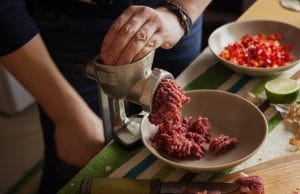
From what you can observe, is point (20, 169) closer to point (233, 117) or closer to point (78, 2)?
point (78, 2)

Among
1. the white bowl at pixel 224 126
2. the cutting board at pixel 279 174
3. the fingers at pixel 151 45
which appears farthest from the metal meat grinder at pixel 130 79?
the cutting board at pixel 279 174

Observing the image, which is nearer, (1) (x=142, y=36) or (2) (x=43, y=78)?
(1) (x=142, y=36)

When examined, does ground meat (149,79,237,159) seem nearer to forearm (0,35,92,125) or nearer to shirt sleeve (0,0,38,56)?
forearm (0,35,92,125)

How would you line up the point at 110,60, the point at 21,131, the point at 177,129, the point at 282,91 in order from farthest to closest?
the point at 21,131 < the point at 282,91 < the point at 177,129 < the point at 110,60

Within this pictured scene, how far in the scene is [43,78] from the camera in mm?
1034

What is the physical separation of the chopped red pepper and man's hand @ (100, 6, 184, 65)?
0.29m

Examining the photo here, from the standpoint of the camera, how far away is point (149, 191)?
2.75 feet

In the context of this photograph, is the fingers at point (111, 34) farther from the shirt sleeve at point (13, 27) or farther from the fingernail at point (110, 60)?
the shirt sleeve at point (13, 27)

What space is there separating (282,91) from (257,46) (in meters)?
0.18

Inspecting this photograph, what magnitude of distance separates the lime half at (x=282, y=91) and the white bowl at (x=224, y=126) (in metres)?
0.10

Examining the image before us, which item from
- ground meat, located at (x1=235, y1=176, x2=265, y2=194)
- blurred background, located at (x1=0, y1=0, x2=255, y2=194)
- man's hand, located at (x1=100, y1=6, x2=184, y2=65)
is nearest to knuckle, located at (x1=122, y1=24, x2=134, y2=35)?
man's hand, located at (x1=100, y1=6, x2=184, y2=65)

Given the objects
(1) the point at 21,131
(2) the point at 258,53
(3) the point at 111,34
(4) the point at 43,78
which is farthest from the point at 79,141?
(1) the point at 21,131

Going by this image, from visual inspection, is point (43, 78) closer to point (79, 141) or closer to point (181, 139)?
point (79, 141)

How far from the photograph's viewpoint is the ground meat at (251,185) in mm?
833
